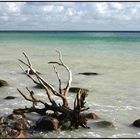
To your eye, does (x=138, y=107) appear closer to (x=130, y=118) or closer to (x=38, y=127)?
(x=130, y=118)

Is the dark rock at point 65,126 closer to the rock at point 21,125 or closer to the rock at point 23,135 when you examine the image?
the rock at point 21,125

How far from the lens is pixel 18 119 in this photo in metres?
11.9

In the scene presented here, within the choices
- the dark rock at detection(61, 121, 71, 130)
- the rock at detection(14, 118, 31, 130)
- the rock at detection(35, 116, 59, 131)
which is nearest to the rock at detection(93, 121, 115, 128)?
the dark rock at detection(61, 121, 71, 130)

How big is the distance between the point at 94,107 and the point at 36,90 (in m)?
3.92

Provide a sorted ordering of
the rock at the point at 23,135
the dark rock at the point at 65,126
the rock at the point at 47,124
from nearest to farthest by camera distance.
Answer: the rock at the point at 23,135
the rock at the point at 47,124
the dark rock at the point at 65,126

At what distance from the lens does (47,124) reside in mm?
11461

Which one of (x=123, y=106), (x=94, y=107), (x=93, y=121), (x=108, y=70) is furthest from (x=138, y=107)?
(x=108, y=70)

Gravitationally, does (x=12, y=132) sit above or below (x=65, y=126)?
below

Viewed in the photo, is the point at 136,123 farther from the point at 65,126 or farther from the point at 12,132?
the point at 12,132

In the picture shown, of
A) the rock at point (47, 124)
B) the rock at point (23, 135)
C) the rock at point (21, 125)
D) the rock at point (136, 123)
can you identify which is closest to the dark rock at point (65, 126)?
the rock at point (47, 124)

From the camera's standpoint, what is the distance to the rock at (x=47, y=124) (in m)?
11.4

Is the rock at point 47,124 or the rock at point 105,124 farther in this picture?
the rock at point 105,124

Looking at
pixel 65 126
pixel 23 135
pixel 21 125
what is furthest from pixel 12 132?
pixel 65 126

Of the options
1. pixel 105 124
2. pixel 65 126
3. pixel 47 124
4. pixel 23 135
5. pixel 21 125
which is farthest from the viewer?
pixel 105 124
